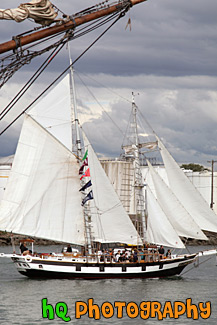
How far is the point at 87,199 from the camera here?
67562 mm

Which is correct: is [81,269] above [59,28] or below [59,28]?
below

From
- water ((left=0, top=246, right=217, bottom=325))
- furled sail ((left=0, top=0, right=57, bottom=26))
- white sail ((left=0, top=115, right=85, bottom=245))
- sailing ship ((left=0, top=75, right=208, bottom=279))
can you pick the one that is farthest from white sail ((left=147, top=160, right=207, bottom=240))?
furled sail ((left=0, top=0, right=57, bottom=26))

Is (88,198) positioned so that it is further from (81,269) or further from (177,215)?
(177,215)

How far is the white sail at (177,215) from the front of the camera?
66.6 m

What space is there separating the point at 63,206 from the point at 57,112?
9017 mm

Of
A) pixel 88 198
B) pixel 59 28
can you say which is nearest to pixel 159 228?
pixel 88 198

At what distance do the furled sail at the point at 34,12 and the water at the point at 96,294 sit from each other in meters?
18.4

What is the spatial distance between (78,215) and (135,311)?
20.7 meters

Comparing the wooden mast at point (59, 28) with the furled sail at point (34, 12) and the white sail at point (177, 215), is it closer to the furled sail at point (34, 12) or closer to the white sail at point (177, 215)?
the furled sail at point (34, 12)

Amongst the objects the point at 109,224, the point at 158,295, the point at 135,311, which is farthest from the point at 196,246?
the point at 135,311

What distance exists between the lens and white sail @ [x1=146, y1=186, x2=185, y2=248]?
222 feet

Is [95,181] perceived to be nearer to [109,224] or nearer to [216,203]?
[109,224]

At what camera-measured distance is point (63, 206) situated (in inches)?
2689

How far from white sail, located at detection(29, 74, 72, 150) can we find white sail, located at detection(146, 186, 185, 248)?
31.4ft
